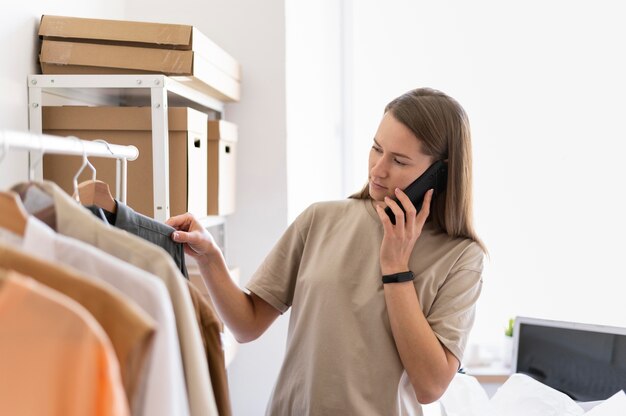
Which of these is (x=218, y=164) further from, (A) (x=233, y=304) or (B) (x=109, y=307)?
(B) (x=109, y=307)

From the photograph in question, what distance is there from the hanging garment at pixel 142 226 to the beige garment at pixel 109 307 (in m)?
0.39

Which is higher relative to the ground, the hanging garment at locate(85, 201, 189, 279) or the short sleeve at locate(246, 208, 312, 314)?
the hanging garment at locate(85, 201, 189, 279)

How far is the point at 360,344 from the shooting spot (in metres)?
1.36

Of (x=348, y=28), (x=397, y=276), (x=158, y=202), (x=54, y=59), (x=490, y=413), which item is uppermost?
(x=348, y=28)

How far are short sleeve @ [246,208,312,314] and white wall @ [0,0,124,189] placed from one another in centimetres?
52

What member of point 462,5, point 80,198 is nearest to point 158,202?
point 80,198

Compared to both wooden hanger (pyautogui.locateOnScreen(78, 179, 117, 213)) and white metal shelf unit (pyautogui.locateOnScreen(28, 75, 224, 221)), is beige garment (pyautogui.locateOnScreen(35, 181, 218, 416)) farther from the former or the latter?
white metal shelf unit (pyautogui.locateOnScreen(28, 75, 224, 221))

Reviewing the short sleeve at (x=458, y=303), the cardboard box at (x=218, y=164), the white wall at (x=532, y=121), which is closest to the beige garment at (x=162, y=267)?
the short sleeve at (x=458, y=303)

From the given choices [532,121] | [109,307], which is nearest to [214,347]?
[109,307]

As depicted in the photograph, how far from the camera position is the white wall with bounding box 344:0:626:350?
280 centimetres

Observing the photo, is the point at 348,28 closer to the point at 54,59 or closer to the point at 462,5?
the point at 462,5

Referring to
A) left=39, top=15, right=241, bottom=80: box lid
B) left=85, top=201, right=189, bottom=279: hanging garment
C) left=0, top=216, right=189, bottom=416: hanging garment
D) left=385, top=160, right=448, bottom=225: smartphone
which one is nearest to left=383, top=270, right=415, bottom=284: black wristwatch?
left=385, top=160, right=448, bottom=225: smartphone

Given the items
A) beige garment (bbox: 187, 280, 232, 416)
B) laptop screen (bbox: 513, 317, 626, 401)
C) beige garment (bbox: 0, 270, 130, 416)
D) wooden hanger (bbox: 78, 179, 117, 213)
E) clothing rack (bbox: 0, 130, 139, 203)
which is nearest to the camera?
beige garment (bbox: 0, 270, 130, 416)

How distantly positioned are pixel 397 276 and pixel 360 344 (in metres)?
0.14
